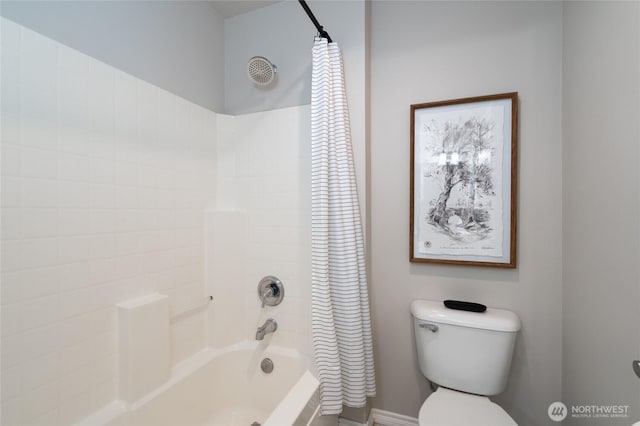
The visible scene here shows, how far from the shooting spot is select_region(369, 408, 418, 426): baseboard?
1.57 m

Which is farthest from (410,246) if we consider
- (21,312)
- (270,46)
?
(21,312)

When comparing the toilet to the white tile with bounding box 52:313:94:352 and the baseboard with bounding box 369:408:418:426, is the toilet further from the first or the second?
the white tile with bounding box 52:313:94:352

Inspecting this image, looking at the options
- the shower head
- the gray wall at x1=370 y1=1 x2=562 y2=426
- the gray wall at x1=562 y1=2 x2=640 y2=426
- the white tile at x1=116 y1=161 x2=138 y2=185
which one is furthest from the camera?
the shower head

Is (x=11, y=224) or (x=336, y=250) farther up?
(x=11, y=224)

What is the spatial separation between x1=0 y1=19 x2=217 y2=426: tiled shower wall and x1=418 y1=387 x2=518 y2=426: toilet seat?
4.32ft

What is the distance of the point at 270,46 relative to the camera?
69.6 inches

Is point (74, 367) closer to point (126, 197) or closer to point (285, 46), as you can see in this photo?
point (126, 197)

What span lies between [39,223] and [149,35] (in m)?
1.04

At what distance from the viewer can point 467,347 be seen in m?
1.29

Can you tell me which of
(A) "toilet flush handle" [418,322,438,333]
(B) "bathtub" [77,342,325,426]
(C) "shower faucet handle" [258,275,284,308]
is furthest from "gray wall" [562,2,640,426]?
(C) "shower faucet handle" [258,275,284,308]

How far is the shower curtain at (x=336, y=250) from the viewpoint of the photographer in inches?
53.6

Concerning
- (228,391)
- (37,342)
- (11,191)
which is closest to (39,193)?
(11,191)

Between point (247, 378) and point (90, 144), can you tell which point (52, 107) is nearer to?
point (90, 144)

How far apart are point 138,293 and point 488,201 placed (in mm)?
1811
